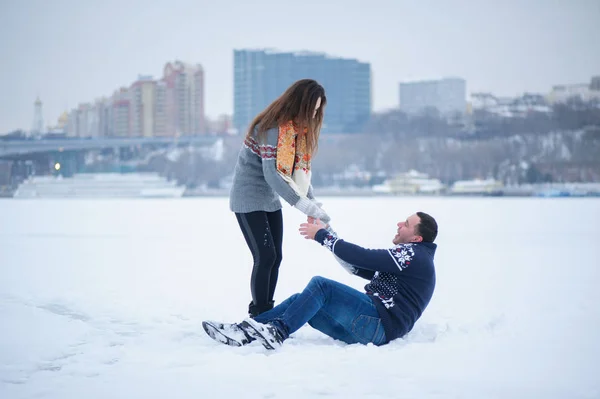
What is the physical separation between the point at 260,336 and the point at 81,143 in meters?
79.9

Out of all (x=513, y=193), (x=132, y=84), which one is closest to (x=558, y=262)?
(x=513, y=193)

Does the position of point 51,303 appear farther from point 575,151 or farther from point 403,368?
point 575,151

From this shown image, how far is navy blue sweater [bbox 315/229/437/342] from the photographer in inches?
146

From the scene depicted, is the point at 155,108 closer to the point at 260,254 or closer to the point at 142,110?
the point at 142,110

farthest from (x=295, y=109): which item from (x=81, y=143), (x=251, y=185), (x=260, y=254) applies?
(x=81, y=143)

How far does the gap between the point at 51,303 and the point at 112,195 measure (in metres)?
62.0

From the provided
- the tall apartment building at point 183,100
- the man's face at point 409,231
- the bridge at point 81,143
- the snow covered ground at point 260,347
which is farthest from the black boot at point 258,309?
the tall apartment building at point 183,100

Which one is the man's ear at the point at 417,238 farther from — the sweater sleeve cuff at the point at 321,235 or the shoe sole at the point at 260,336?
the shoe sole at the point at 260,336

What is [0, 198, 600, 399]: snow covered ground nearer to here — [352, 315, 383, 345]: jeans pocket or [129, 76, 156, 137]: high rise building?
[352, 315, 383, 345]: jeans pocket

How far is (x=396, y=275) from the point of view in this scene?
379 centimetres

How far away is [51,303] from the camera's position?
522 centimetres

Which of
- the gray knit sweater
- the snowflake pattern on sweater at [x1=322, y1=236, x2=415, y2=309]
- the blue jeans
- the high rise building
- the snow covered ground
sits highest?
the high rise building

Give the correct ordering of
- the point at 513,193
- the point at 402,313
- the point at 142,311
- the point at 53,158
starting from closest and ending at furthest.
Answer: the point at 402,313 < the point at 142,311 < the point at 513,193 < the point at 53,158

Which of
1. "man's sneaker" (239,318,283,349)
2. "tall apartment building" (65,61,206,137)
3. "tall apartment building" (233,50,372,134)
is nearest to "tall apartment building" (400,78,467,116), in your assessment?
"tall apartment building" (233,50,372,134)
